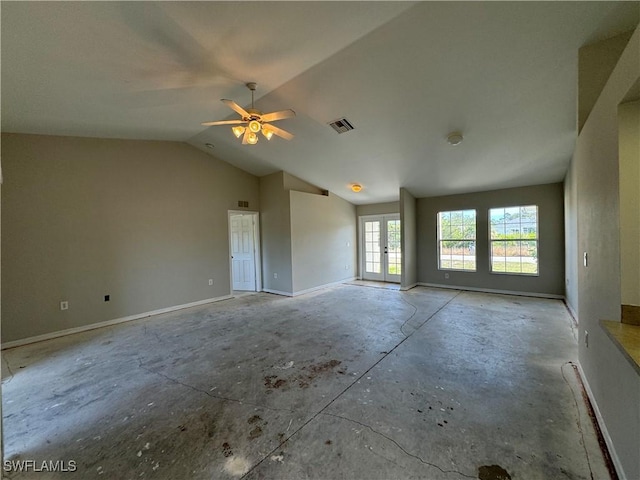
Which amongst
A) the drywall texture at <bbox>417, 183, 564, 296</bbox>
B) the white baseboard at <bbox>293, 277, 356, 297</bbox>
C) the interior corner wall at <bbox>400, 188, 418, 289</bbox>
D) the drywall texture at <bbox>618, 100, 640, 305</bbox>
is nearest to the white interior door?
the white baseboard at <bbox>293, 277, 356, 297</bbox>

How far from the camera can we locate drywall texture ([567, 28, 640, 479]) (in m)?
1.31

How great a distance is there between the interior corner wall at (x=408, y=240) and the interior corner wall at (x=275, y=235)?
105 inches

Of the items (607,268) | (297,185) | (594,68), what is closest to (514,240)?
(594,68)

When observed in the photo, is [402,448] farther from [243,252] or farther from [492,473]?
[243,252]

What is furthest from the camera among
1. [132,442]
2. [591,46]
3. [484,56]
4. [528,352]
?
[528,352]

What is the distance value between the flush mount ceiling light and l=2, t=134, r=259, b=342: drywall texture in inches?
176

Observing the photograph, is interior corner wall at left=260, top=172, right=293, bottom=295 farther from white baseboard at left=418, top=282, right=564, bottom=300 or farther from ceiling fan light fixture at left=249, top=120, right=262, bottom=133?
white baseboard at left=418, top=282, right=564, bottom=300

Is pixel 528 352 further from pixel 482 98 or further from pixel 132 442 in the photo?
pixel 132 442

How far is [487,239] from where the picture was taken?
19.2 feet

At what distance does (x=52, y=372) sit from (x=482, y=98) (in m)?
5.58

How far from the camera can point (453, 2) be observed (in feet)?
6.55

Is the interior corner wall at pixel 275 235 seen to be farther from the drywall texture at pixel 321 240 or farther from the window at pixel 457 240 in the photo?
the window at pixel 457 240

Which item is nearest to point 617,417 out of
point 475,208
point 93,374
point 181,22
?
point 181,22

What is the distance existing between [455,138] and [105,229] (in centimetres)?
564
